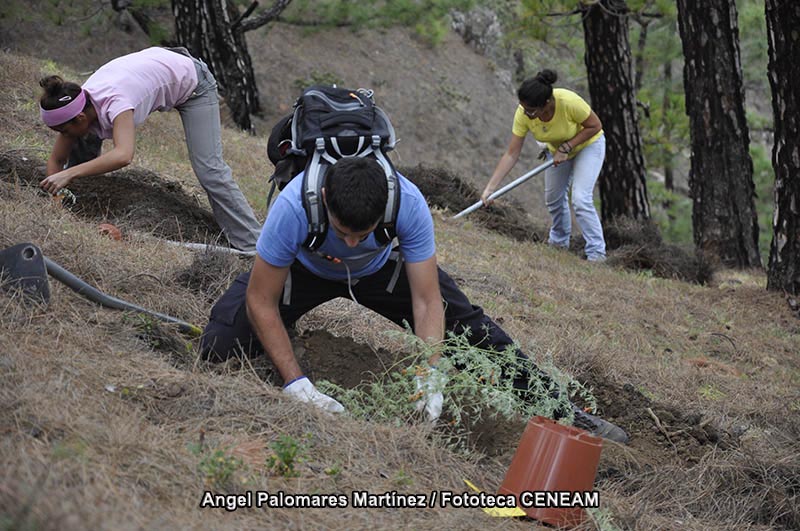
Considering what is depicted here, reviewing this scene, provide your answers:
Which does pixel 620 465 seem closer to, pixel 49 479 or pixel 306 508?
pixel 306 508

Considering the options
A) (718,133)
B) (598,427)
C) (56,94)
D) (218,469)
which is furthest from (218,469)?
(718,133)

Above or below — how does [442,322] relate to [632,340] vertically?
above

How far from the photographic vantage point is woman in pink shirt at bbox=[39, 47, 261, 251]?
16.3ft

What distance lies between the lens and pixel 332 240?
3.60 metres

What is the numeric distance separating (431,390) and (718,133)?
7.26 m

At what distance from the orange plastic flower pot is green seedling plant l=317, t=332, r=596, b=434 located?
292 millimetres

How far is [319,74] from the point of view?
1503cm

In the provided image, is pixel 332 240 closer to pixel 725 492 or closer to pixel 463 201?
pixel 725 492

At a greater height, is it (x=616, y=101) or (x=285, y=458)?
(x=285, y=458)

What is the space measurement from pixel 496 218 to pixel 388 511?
7295mm

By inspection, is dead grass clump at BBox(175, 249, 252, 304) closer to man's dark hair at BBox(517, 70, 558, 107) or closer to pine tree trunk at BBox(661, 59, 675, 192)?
man's dark hair at BBox(517, 70, 558, 107)

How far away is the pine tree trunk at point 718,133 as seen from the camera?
9.51m

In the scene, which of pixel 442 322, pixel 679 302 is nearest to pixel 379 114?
pixel 442 322

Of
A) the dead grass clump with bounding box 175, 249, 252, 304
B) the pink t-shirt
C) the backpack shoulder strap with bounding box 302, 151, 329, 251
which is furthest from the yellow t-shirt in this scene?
the backpack shoulder strap with bounding box 302, 151, 329, 251
